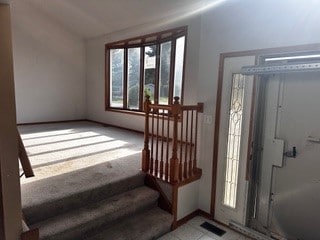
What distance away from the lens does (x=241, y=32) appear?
254 cm

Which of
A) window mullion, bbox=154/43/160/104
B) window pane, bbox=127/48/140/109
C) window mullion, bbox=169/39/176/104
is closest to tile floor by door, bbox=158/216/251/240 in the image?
window mullion, bbox=169/39/176/104

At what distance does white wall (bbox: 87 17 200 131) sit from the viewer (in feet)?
13.0

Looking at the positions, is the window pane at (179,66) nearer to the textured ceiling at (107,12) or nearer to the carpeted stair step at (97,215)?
the textured ceiling at (107,12)

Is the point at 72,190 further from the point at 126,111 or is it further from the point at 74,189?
the point at 126,111

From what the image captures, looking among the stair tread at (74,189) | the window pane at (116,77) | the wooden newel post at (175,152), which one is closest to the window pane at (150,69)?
the window pane at (116,77)

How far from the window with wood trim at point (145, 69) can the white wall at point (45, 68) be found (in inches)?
44.5

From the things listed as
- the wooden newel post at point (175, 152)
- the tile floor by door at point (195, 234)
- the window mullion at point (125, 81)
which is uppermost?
the window mullion at point (125, 81)

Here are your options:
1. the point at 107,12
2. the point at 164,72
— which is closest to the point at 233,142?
the point at 164,72

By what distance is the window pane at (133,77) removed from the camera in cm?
522

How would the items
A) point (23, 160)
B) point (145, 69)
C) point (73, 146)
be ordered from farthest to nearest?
point (145, 69) < point (73, 146) < point (23, 160)

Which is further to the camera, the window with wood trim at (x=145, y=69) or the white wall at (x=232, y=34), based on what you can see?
the window with wood trim at (x=145, y=69)

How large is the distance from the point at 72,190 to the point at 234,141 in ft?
6.11

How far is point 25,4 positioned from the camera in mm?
5336

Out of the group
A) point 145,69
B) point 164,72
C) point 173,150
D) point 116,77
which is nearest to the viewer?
point 173,150
